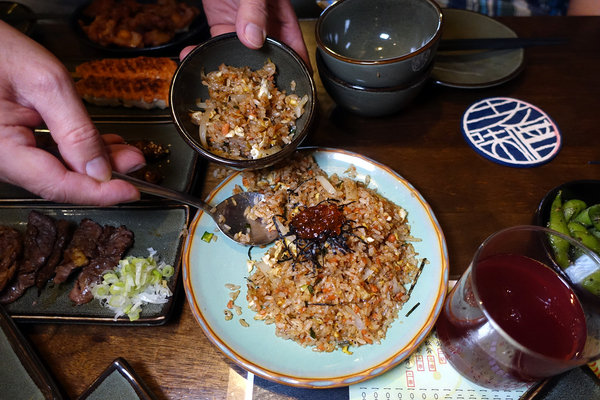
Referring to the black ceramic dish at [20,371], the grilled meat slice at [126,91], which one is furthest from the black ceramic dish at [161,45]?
the black ceramic dish at [20,371]

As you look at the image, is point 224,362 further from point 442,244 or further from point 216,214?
point 442,244

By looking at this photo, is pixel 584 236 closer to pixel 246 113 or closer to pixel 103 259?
pixel 246 113

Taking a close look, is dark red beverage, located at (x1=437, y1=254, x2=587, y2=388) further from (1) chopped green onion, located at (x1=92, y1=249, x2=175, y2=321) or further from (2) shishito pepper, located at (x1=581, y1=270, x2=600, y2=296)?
(1) chopped green onion, located at (x1=92, y1=249, x2=175, y2=321)

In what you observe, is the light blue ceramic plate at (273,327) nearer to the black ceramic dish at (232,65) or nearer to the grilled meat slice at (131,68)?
the black ceramic dish at (232,65)

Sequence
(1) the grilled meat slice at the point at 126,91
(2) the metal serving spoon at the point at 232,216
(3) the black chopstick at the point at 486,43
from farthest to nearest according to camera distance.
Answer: (1) the grilled meat slice at the point at 126,91
(3) the black chopstick at the point at 486,43
(2) the metal serving spoon at the point at 232,216

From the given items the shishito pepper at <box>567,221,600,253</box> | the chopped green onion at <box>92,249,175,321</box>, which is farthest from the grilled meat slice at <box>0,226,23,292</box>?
the shishito pepper at <box>567,221,600,253</box>

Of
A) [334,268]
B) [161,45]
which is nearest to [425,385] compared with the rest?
[334,268]
